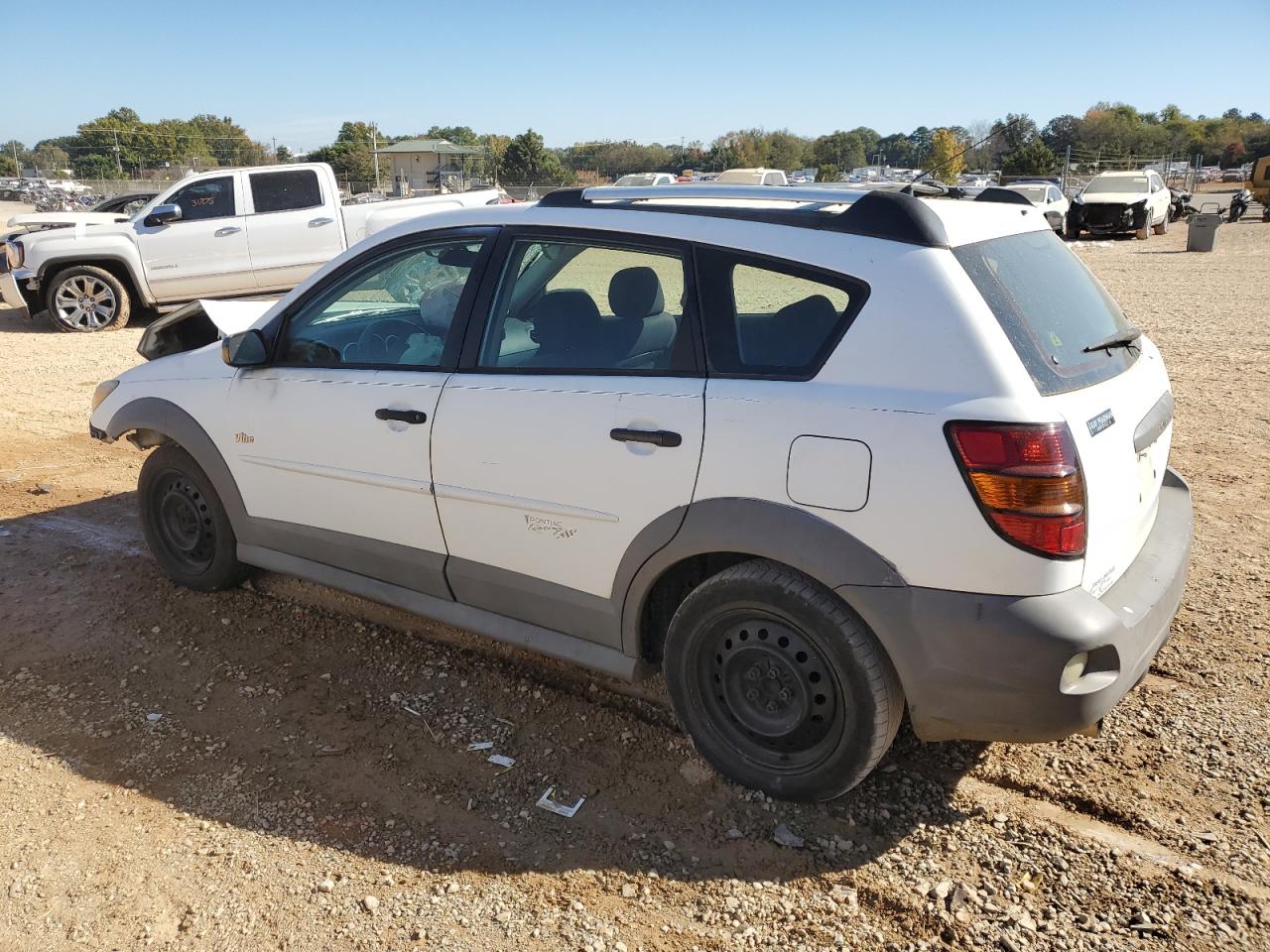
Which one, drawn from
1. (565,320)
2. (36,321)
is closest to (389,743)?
(565,320)

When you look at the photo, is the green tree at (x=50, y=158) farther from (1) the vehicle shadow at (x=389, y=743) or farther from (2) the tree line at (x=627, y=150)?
(1) the vehicle shadow at (x=389, y=743)

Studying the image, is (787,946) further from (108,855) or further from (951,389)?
(108,855)

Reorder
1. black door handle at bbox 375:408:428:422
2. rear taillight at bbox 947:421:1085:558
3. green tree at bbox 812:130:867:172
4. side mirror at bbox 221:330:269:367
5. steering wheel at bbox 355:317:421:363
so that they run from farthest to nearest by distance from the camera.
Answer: green tree at bbox 812:130:867:172, side mirror at bbox 221:330:269:367, steering wheel at bbox 355:317:421:363, black door handle at bbox 375:408:428:422, rear taillight at bbox 947:421:1085:558

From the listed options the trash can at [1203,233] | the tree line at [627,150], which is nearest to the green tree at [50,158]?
the tree line at [627,150]

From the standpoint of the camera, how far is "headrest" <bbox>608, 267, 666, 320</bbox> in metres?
3.36

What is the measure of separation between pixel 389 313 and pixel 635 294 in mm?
1160

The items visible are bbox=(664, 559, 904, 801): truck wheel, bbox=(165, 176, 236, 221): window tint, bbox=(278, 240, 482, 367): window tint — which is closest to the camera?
bbox=(664, 559, 904, 801): truck wheel

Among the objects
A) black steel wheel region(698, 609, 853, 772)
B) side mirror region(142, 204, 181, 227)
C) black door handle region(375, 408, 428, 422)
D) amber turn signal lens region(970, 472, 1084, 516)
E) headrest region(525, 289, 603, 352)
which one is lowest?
black steel wheel region(698, 609, 853, 772)

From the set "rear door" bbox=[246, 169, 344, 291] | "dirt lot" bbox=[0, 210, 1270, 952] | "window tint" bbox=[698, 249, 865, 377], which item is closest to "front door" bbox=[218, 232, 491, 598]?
"dirt lot" bbox=[0, 210, 1270, 952]

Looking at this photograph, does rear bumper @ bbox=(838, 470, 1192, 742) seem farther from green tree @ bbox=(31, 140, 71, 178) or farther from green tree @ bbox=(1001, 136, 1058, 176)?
green tree @ bbox=(31, 140, 71, 178)

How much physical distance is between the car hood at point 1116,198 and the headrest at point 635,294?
2642 centimetres

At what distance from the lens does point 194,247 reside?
42.2ft

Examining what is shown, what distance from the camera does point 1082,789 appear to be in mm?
3164

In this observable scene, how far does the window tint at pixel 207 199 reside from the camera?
13000 millimetres
